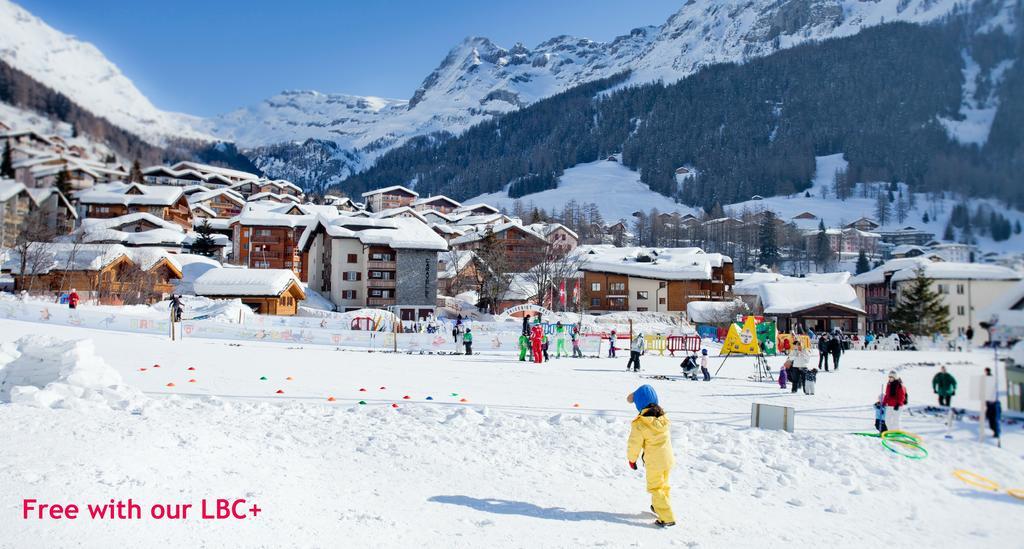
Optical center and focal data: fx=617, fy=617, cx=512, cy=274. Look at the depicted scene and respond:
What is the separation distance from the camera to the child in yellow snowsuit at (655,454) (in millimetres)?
5703

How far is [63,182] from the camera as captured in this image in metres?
71.0

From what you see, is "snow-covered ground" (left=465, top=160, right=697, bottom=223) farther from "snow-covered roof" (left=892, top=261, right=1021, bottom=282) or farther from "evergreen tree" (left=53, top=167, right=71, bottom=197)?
"snow-covered roof" (left=892, top=261, right=1021, bottom=282)

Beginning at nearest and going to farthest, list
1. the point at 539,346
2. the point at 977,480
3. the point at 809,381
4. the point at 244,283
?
1. the point at 977,480
2. the point at 809,381
3. the point at 539,346
4. the point at 244,283

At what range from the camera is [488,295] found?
52375 mm

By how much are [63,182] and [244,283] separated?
46.7 meters

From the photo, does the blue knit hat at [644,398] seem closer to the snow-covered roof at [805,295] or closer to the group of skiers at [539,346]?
the snow-covered roof at [805,295]

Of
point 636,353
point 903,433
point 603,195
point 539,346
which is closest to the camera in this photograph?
point 903,433

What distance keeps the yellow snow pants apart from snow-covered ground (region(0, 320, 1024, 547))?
19cm

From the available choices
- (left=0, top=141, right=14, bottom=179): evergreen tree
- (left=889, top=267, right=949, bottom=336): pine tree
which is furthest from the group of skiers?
(left=0, top=141, right=14, bottom=179): evergreen tree

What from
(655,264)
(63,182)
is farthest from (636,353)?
(63,182)

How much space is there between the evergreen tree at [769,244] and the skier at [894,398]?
248 feet

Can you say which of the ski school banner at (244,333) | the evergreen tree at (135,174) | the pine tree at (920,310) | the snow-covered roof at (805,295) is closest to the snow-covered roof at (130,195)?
the evergreen tree at (135,174)

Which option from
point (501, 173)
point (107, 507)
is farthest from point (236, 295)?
point (501, 173)

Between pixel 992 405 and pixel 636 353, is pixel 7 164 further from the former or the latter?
pixel 992 405
